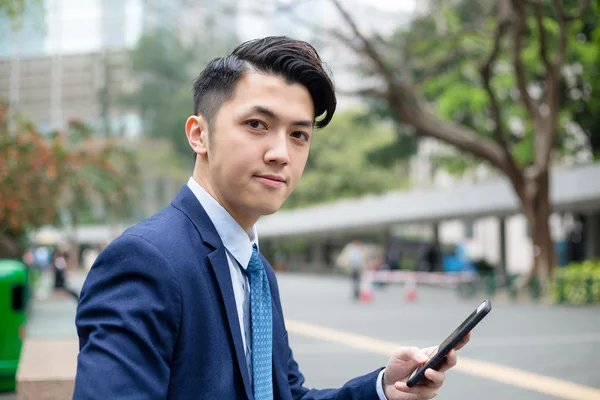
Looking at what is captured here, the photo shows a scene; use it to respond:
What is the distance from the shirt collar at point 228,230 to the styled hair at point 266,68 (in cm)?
18

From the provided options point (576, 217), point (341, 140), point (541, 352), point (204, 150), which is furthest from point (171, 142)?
point (204, 150)

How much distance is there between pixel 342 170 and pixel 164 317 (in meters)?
54.6

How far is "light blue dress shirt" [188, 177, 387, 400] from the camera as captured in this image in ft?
6.48

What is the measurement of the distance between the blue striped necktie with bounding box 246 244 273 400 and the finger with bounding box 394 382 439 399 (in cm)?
35

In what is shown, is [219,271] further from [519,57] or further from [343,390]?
[519,57]

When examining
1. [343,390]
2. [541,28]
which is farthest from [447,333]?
[343,390]

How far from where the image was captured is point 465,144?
66.4 feet

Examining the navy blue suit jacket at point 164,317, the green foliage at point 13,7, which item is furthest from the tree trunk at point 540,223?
the navy blue suit jacket at point 164,317

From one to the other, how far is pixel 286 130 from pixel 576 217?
35214mm

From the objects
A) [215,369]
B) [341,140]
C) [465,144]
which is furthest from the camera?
[341,140]

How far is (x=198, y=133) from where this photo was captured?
6.84 feet

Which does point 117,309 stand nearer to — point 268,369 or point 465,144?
point 268,369

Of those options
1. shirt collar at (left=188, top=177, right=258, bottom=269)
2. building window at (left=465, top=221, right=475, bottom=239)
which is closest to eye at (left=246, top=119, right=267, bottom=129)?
shirt collar at (left=188, top=177, right=258, bottom=269)

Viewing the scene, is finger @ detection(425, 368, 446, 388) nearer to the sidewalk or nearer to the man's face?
the man's face
